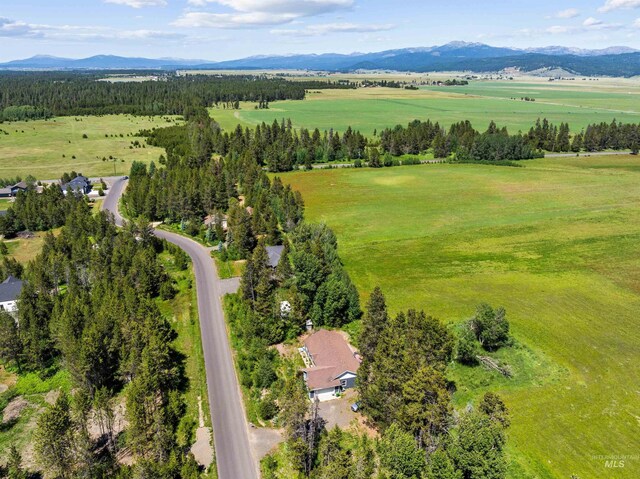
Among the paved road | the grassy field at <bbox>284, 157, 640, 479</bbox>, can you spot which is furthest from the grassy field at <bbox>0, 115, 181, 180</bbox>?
the paved road

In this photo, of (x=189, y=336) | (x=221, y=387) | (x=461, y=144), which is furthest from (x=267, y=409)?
(x=461, y=144)

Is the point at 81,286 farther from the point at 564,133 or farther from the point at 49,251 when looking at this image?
the point at 564,133

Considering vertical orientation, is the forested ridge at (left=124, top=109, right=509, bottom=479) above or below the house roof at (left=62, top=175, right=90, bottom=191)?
below

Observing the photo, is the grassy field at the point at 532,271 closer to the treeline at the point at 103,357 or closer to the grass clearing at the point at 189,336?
the grass clearing at the point at 189,336

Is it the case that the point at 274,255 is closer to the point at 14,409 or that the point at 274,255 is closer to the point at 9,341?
the point at 9,341

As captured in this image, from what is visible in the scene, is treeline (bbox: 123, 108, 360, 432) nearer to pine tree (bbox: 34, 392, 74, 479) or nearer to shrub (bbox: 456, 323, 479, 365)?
shrub (bbox: 456, 323, 479, 365)

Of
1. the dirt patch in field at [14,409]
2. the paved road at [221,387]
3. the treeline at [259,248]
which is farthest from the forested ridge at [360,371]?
the dirt patch in field at [14,409]
